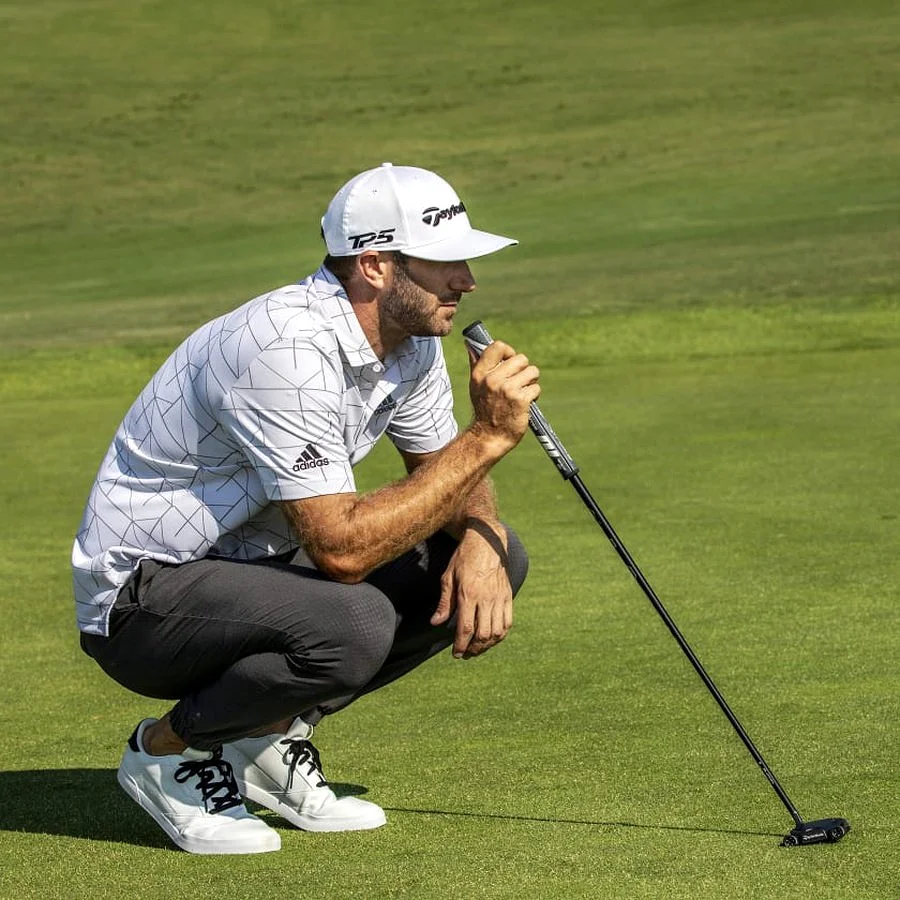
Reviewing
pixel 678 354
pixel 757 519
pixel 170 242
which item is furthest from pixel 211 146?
pixel 757 519

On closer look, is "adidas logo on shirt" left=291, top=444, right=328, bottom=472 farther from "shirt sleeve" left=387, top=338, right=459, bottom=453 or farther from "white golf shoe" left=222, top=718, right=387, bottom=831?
"white golf shoe" left=222, top=718, right=387, bottom=831

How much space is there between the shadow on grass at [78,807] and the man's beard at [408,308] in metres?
0.94

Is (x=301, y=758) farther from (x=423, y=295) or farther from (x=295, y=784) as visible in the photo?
(x=423, y=295)

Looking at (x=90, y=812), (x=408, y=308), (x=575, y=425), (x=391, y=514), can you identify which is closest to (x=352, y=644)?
(x=391, y=514)

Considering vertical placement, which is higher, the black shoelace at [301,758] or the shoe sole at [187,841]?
the black shoelace at [301,758]

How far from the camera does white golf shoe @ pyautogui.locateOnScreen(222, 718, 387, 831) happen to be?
3.62 m

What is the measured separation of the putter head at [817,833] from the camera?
10.8 ft

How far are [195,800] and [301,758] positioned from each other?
23 cm

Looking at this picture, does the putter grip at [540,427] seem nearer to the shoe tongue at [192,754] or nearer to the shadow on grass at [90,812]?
the shadow on grass at [90,812]

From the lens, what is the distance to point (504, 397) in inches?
134

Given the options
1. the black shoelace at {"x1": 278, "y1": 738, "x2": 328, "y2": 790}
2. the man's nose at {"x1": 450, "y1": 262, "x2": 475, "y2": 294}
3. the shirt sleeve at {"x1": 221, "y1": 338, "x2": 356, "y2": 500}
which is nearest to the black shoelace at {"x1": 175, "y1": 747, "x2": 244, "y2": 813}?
the black shoelace at {"x1": 278, "y1": 738, "x2": 328, "y2": 790}

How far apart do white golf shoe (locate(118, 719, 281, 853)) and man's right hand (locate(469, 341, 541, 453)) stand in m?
0.83

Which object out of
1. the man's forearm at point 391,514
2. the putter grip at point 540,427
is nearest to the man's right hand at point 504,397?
the man's forearm at point 391,514

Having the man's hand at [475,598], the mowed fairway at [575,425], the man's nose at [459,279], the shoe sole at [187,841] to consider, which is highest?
the man's nose at [459,279]
